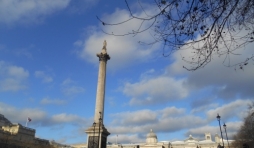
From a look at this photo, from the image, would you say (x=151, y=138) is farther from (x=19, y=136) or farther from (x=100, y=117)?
(x=100, y=117)

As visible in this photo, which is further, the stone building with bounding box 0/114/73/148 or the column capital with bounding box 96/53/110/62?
the stone building with bounding box 0/114/73/148

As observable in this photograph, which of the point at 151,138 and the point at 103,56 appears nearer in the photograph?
the point at 103,56

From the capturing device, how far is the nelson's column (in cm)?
3051

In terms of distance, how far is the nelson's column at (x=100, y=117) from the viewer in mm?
30514

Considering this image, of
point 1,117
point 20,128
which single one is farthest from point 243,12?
point 1,117

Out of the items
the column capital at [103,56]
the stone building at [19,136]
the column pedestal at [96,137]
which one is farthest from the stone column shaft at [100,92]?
the stone building at [19,136]

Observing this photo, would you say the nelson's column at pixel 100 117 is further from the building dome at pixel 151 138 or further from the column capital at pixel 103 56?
the building dome at pixel 151 138

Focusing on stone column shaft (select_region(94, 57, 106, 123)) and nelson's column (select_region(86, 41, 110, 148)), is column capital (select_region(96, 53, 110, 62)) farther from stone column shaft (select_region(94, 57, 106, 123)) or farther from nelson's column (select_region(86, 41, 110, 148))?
stone column shaft (select_region(94, 57, 106, 123))

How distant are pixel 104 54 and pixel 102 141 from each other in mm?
13091

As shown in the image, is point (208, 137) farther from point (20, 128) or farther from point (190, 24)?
point (190, 24)

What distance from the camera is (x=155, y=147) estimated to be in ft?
282

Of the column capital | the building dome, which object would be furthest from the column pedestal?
the building dome

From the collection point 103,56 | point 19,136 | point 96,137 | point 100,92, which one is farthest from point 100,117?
point 19,136

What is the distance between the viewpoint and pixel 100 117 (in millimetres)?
28688
